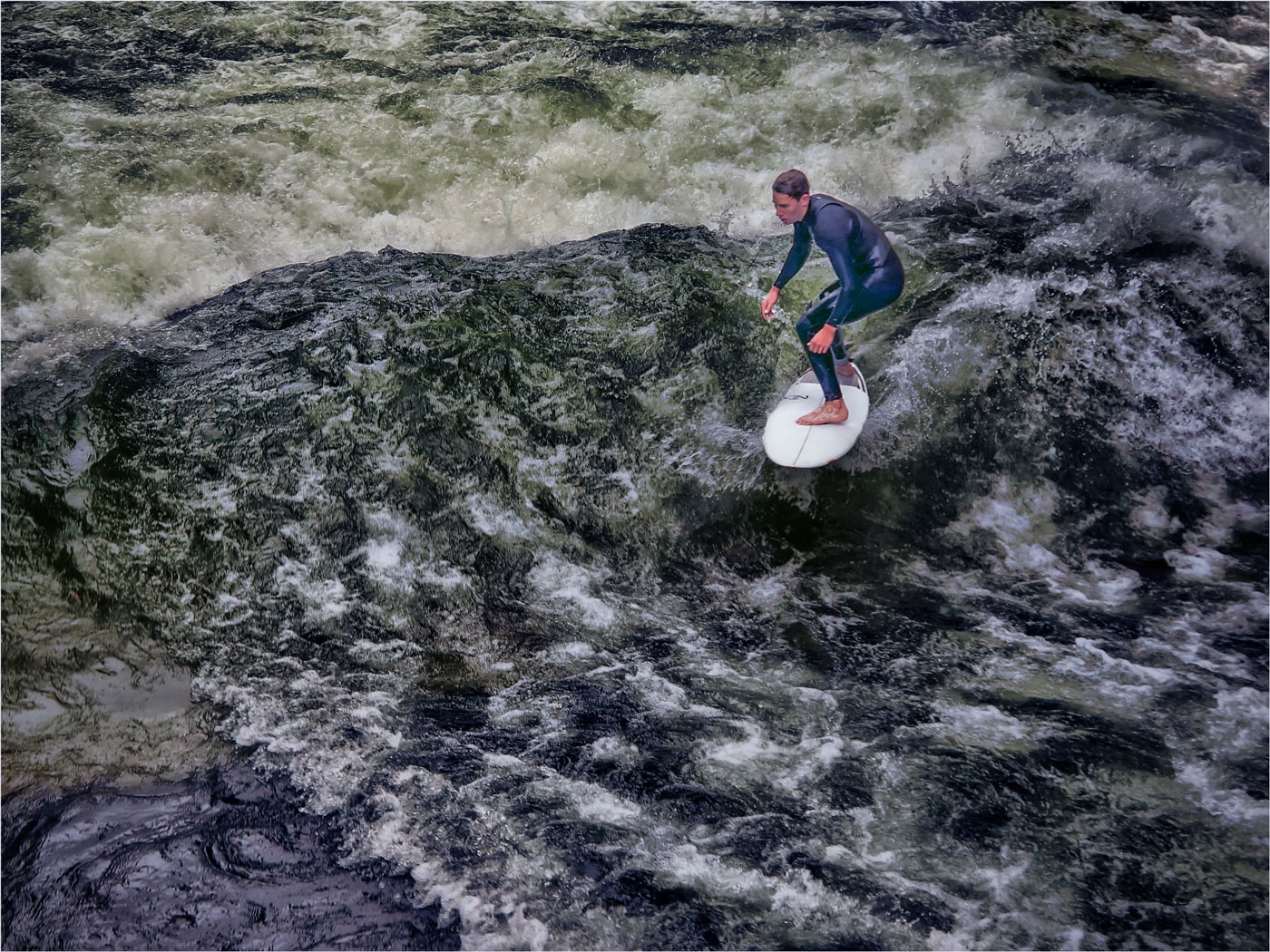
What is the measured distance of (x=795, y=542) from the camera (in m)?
4.64

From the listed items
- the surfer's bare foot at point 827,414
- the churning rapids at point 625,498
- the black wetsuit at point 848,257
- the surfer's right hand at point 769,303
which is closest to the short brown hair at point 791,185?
the black wetsuit at point 848,257

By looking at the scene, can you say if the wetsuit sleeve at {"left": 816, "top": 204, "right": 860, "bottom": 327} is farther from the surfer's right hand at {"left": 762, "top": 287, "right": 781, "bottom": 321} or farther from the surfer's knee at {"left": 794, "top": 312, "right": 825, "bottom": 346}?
the surfer's right hand at {"left": 762, "top": 287, "right": 781, "bottom": 321}

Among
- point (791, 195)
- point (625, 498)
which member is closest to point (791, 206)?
point (791, 195)

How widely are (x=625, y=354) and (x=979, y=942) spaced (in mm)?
3755

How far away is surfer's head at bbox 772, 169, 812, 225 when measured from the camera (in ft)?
12.4

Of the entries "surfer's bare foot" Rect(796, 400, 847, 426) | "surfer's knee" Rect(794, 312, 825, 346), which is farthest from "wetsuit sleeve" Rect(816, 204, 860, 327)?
"surfer's bare foot" Rect(796, 400, 847, 426)

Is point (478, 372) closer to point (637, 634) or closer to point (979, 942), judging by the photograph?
point (637, 634)

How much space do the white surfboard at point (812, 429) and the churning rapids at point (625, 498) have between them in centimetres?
21

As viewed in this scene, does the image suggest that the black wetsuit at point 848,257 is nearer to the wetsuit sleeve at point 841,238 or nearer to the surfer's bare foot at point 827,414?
the wetsuit sleeve at point 841,238

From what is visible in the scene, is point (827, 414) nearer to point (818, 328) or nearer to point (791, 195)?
point (818, 328)

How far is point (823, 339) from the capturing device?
162 inches

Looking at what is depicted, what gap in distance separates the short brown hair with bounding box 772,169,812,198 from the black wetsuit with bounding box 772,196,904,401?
13cm

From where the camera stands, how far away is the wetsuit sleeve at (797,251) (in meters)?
4.05

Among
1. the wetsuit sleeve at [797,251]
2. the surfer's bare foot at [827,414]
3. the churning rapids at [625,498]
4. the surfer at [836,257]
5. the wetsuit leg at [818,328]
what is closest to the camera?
the churning rapids at [625,498]
